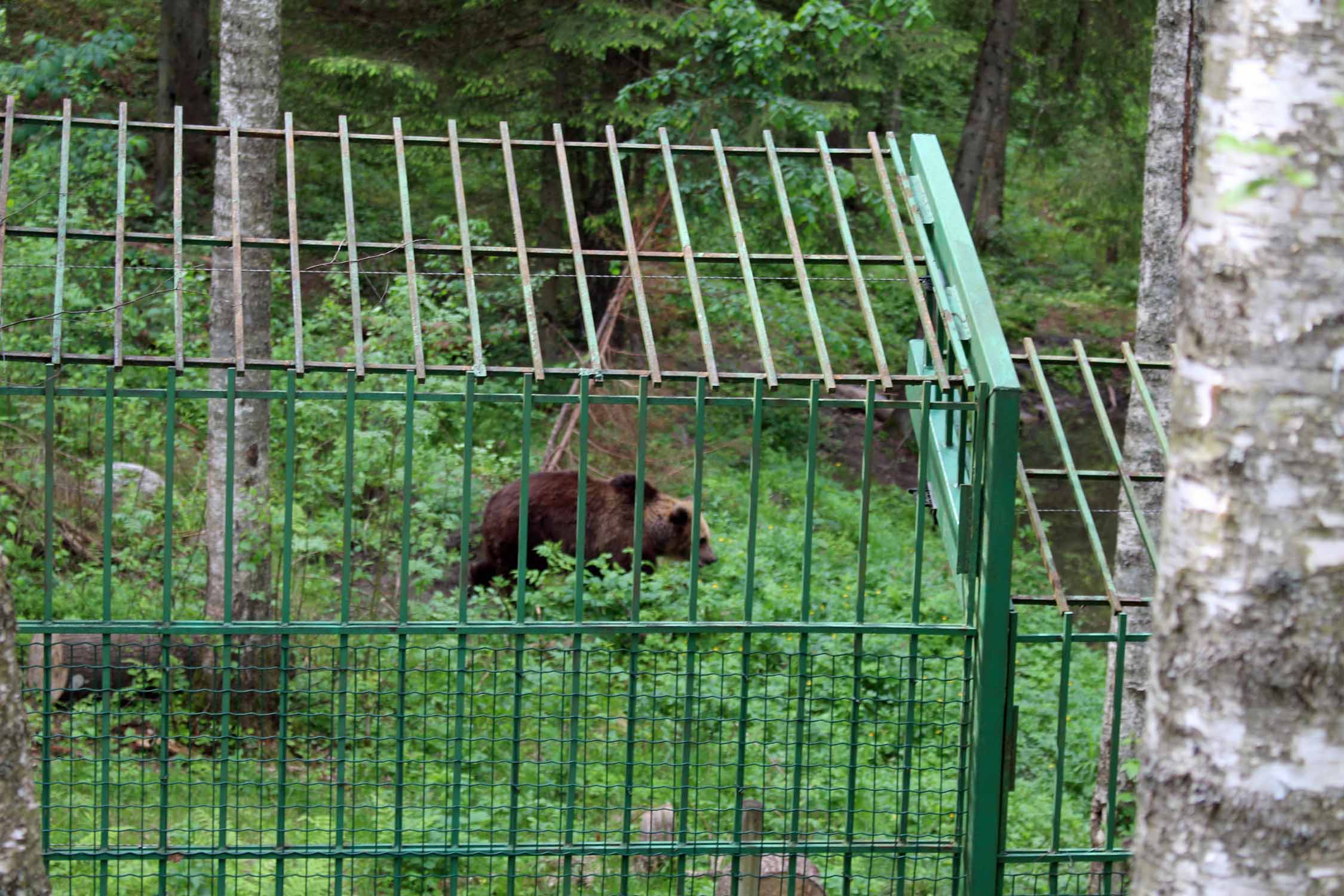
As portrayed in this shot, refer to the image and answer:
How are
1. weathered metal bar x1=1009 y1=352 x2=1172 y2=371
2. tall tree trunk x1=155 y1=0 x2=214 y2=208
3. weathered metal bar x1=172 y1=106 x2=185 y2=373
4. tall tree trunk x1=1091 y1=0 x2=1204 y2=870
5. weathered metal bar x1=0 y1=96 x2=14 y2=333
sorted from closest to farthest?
weathered metal bar x1=172 y1=106 x2=185 y2=373, weathered metal bar x1=0 y1=96 x2=14 y2=333, weathered metal bar x1=1009 y1=352 x2=1172 y2=371, tall tree trunk x1=1091 y1=0 x2=1204 y2=870, tall tree trunk x1=155 y1=0 x2=214 y2=208

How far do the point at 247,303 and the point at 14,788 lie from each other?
585 cm

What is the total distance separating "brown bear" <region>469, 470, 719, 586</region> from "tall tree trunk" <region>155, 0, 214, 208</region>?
8886 millimetres

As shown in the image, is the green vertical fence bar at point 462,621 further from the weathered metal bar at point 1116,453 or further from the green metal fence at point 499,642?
the weathered metal bar at point 1116,453

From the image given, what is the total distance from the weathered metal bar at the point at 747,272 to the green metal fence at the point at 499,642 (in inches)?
1.1

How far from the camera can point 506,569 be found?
1197 cm

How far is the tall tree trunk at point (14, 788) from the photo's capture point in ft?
12.2

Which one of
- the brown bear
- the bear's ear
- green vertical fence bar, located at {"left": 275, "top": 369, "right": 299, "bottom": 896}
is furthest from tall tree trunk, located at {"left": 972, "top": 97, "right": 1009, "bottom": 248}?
Answer: green vertical fence bar, located at {"left": 275, "top": 369, "right": 299, "bottom": 896}

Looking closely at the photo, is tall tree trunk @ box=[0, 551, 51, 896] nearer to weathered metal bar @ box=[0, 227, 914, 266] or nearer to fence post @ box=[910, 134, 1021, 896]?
weathered metal bar @ box=[0, 227, 914, 266]

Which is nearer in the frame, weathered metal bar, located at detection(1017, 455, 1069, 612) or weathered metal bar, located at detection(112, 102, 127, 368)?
weathered metal bar, located at detection(112, 102, 127, 368)

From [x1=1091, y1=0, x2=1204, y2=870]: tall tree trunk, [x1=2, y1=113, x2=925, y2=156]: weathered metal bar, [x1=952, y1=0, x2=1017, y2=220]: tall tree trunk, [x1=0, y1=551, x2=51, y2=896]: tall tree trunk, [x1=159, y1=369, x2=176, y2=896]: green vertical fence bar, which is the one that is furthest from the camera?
[x1=952, y1=0, x2=1017, y2=220]: tall tree trunk

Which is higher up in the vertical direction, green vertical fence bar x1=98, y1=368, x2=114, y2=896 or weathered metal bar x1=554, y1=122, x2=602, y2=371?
weathered metal bar x1=554, y1=122, x2=602, y2=371

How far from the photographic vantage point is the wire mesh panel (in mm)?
5629

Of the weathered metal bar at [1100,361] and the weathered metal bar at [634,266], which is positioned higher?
the weathered metal bar at [634,266]

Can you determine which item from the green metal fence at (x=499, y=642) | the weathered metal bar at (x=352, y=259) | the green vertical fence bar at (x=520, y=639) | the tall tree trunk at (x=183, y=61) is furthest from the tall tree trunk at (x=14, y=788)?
the tall tree trunk at (x=183, y=61)
